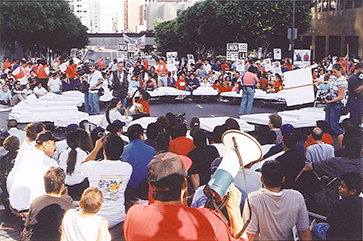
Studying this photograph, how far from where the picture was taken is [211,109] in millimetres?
17094

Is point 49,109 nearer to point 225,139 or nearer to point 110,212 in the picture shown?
point 110,212

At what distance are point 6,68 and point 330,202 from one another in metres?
21.7

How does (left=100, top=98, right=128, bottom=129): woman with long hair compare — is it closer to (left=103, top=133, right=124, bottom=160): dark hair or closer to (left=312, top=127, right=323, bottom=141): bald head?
(left=312, top=127, right=323, bottom=141): bald head

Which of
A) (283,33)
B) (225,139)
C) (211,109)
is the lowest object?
A: (211,109)

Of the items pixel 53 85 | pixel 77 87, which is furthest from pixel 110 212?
pixel 77 87

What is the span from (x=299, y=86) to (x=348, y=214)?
3026 mm

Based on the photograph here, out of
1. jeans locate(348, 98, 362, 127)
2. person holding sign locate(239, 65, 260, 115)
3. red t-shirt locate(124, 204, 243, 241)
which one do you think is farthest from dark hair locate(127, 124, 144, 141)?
person holding sign locate(239, 65, 260, 115)

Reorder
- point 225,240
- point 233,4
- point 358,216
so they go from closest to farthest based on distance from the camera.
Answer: point 225,240, point 358,216, point 233,4

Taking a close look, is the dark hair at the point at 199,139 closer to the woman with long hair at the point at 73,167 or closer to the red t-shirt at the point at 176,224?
the woman with long hair at the point at 73,167

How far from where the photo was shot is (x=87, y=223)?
4.08m

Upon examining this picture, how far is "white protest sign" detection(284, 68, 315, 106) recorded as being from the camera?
7.02m

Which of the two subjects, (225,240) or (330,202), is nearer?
(225,240)

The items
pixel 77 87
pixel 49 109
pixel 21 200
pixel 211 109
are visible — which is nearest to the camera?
pixel 21 200

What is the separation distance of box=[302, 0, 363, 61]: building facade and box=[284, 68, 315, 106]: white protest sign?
31.7 metres
